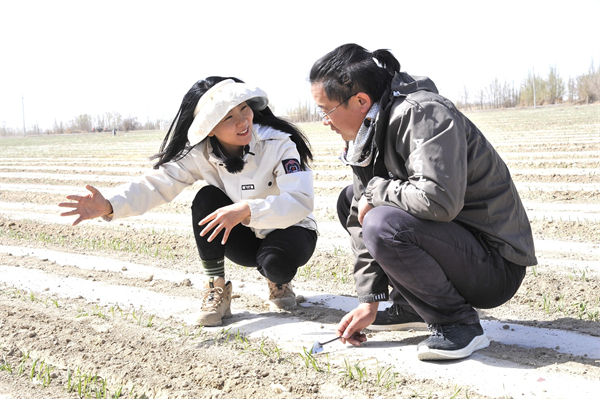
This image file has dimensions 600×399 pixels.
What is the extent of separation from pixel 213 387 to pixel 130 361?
58 centimetres

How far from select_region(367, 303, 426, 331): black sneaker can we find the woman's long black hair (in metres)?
0.99

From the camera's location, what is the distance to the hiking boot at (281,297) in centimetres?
361

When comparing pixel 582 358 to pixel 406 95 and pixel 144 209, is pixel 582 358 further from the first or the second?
pixel 144 209

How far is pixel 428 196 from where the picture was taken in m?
2.34

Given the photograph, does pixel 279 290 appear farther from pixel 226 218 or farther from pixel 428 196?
pixel 428 196

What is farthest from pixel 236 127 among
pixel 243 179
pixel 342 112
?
pixel 342 112

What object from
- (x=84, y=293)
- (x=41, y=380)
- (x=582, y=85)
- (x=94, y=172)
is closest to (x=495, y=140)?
(x=94, y=172)

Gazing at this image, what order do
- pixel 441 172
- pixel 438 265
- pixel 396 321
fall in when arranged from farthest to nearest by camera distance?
pixel 396 321, pixel 438 265, pixel 441 172

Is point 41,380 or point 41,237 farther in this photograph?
point 41,237

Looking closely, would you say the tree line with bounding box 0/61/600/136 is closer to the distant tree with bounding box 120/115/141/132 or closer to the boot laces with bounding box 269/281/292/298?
the distant tree with bounding box 120/115/141/132

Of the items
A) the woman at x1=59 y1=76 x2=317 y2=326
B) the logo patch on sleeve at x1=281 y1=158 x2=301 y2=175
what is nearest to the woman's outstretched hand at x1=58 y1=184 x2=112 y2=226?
the woman at x1=59 y1=76 x2=317 y2=326

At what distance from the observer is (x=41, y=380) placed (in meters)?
2.83

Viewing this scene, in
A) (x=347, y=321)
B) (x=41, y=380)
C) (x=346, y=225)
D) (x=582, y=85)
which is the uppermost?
(x=582, y=85)

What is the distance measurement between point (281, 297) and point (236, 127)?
1112mm
